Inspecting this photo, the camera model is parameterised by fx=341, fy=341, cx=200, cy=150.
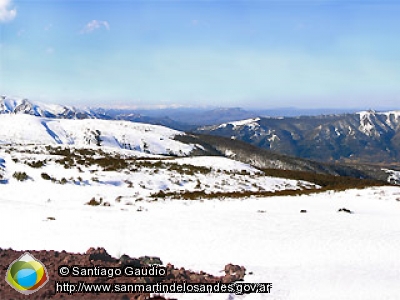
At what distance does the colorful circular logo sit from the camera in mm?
6961

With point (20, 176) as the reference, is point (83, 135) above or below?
above

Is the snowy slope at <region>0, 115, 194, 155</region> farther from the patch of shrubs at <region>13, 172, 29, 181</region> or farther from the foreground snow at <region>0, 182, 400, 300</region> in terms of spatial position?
the foreground snow at <region>0, 182, 400, 300</region>

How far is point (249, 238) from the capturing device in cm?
1334

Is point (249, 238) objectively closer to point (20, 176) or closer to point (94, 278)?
point (94, 278)

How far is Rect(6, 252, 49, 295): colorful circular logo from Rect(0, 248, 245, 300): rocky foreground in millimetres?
100

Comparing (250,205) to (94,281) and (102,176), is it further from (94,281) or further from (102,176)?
(94,281)

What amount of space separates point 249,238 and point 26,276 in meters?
8.38

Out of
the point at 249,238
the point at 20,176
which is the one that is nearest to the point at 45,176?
the point at 20,176

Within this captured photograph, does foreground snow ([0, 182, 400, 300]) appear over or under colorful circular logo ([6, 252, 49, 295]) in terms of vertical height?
under

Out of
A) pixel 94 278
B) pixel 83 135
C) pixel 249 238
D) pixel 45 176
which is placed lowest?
pixel 249 238

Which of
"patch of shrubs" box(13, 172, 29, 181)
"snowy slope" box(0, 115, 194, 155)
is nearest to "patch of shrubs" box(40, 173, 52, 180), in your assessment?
"patch of shrubs" box(13, 172, 29, 181)

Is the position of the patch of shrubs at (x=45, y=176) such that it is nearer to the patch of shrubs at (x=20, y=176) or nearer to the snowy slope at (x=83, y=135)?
the patch of shrubs at (x=20, y=176)

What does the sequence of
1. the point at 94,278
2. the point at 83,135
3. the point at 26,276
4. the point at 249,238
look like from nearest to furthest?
the point at 26,276 < the point at 94,278 < the point at 249,238 < the point at 83,135

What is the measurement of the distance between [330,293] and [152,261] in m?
4.62
